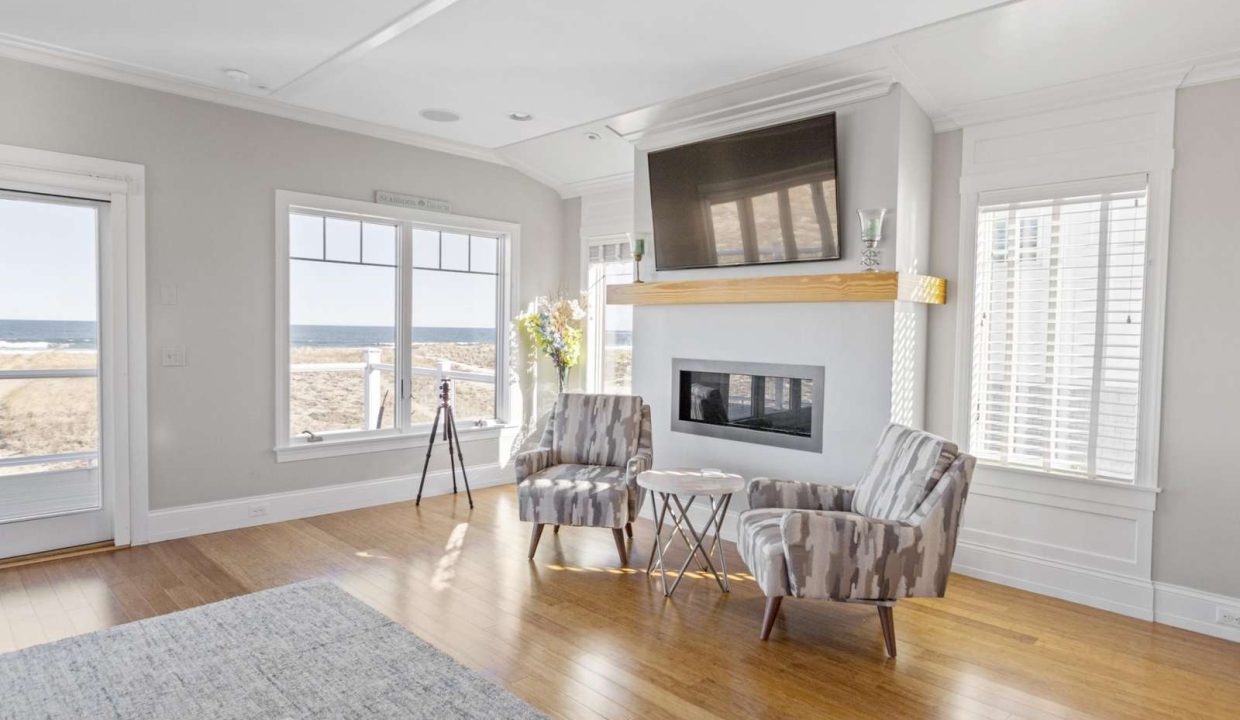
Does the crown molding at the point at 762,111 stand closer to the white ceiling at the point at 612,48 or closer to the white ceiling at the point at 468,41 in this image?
the white ceiling at the point at 612,48

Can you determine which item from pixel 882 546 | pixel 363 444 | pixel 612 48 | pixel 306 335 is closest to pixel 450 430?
pixel 363 444

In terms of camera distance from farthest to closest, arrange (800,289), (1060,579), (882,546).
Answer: (800,289) < (1060,579) < (882,546)

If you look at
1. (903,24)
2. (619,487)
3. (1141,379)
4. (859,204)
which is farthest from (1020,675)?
(903,24)

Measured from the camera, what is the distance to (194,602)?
3350 mm

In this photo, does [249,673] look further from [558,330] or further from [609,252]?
[609,252]

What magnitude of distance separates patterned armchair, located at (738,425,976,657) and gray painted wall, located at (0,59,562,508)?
11.2 feet

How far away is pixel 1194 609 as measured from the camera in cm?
330

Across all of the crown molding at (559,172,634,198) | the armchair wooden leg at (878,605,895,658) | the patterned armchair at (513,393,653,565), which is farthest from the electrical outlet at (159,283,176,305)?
the armchair wooden leg at (878,605,895,658)

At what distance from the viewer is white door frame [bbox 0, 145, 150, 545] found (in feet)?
13.3

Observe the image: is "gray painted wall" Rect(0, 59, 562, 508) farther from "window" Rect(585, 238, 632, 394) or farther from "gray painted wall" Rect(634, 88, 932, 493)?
"gray painted wall" Rect(634, 88, 932, 493)

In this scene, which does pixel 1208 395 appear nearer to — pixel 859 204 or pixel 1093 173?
pixel 1093 173

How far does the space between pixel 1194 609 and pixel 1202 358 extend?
3.77 feet

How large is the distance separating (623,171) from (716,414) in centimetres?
217

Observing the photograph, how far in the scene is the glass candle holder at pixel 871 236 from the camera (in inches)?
148
